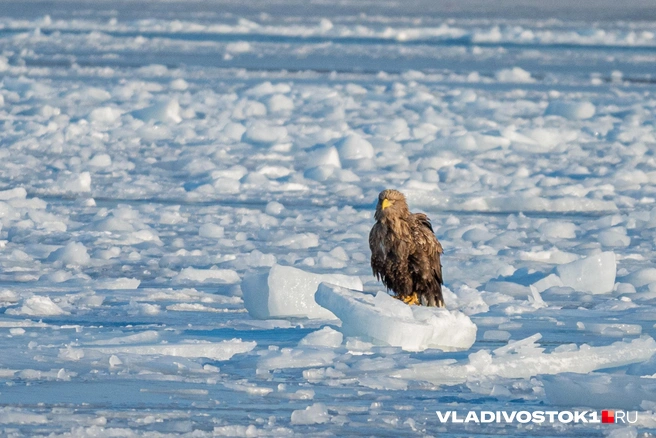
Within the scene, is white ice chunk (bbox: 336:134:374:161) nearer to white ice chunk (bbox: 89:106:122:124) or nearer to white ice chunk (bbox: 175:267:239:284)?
white ice chunk (bbox: 89:106:122:124)

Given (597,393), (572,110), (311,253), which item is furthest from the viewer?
(572,110)

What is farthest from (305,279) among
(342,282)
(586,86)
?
(586,86)

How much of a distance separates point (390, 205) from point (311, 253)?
151 centimetres

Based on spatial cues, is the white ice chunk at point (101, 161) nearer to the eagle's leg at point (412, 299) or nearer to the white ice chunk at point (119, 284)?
the white ice chunk at point (119, 284)

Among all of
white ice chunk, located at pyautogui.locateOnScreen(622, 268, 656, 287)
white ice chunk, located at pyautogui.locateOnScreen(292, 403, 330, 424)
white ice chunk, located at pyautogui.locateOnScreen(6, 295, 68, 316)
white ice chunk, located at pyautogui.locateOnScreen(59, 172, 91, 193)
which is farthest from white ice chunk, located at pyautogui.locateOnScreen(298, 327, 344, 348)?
white ice chunk, located at pyautogui.locateOnScreen(59, 172, 91, 193)

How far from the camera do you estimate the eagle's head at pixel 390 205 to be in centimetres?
462

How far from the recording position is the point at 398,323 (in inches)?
162

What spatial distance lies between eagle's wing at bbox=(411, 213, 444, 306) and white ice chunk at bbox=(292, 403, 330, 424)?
1314 millimetres

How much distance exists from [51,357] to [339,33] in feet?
75.7

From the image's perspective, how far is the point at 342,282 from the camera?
4914mm

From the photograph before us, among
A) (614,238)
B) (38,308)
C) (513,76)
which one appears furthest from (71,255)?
(513,76)

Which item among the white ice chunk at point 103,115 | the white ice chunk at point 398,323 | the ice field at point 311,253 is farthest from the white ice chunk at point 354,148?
the white ice chunk at point 398,323

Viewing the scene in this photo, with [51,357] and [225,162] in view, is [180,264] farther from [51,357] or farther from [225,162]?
[225,162]

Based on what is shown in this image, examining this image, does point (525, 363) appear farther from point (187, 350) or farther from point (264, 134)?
point (264, 134)
